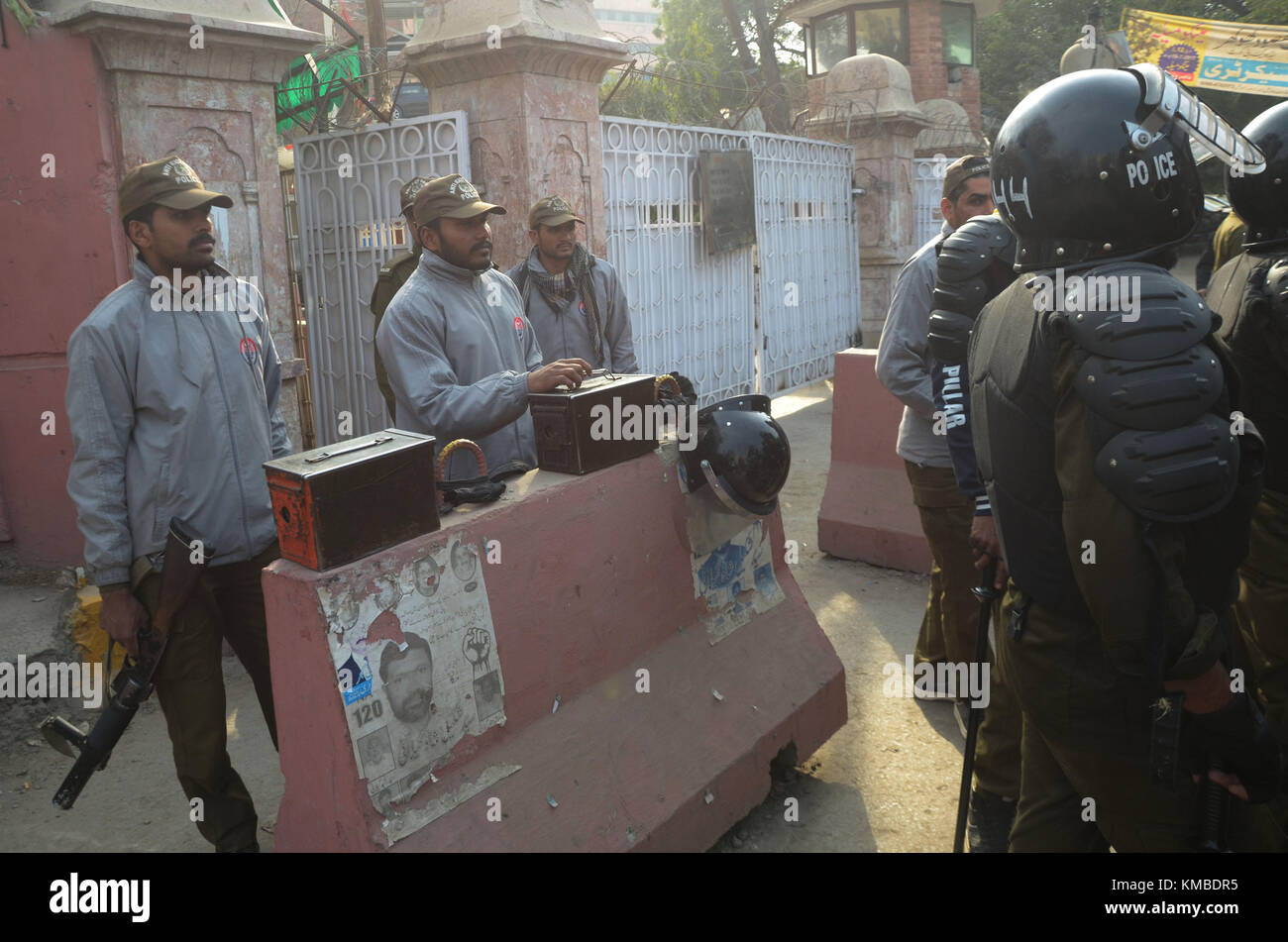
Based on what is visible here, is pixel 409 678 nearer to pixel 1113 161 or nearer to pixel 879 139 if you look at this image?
pixel 1113 161

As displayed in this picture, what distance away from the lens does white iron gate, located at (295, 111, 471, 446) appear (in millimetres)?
6281

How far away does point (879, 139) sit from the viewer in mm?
12797

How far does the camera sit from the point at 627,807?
2.78m

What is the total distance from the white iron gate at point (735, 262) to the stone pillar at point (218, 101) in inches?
110

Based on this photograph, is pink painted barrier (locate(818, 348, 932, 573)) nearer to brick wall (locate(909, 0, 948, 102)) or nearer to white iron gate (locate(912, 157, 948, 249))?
white iron gate (locate(912, 157, 948, 249))

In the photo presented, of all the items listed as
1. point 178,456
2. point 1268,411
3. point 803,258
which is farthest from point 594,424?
point 803,258

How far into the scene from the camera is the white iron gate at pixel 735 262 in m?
7.93

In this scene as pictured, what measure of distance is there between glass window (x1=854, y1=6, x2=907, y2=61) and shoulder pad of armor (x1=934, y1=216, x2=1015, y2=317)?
19.4 m

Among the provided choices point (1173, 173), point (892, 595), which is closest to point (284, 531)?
point (1173, 173)

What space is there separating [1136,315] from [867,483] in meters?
4.24

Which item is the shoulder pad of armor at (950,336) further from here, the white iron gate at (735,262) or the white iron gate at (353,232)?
the white iron gate at (735,262)

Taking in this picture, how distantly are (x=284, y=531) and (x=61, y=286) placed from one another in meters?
3.27

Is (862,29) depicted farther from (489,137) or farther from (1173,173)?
(1173,173)

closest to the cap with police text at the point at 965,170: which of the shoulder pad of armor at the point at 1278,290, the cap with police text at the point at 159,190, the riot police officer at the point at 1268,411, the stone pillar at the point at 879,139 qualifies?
the riot police officer at the point at 1268,411
